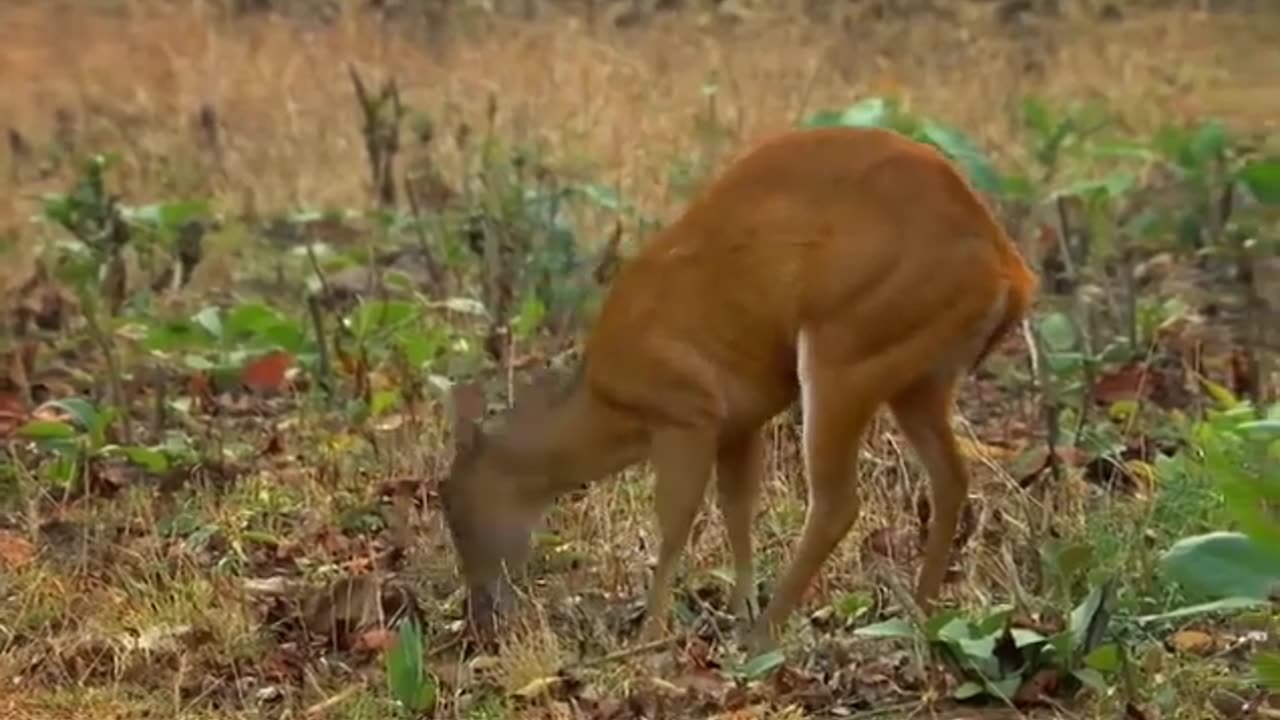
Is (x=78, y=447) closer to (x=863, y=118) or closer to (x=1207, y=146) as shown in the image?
(x=863, y=118)

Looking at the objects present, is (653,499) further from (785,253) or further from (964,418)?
(964,418)

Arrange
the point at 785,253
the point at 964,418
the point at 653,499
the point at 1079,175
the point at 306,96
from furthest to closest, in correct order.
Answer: the point at 306,96
the point at 1079,175
the point at 964,418
the point at 653,499
the point at 785,253

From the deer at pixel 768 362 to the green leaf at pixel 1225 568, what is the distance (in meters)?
1.39

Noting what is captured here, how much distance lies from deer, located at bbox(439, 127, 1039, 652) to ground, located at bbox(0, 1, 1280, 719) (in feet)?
0.52

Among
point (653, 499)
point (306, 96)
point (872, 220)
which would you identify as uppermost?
point (872, 220)

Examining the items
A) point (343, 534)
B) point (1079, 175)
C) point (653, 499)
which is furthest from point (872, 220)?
point (1079, 175)

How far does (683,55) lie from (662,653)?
9.78 m

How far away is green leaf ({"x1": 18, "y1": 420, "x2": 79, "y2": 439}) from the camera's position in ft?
25.6

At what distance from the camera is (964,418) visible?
8250 mm

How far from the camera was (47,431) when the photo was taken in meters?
7.79

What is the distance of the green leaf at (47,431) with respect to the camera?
7.80m

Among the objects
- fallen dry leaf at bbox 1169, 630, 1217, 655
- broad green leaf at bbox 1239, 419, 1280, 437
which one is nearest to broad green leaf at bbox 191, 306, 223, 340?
fallen dry leaf at bbox 1169, 630, 1217, 655

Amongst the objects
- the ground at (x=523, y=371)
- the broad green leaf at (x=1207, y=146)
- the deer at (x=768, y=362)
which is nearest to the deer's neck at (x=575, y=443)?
the deer at (x=768, y=362)

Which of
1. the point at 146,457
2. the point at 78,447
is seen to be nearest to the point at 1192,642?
the point at 146,457
